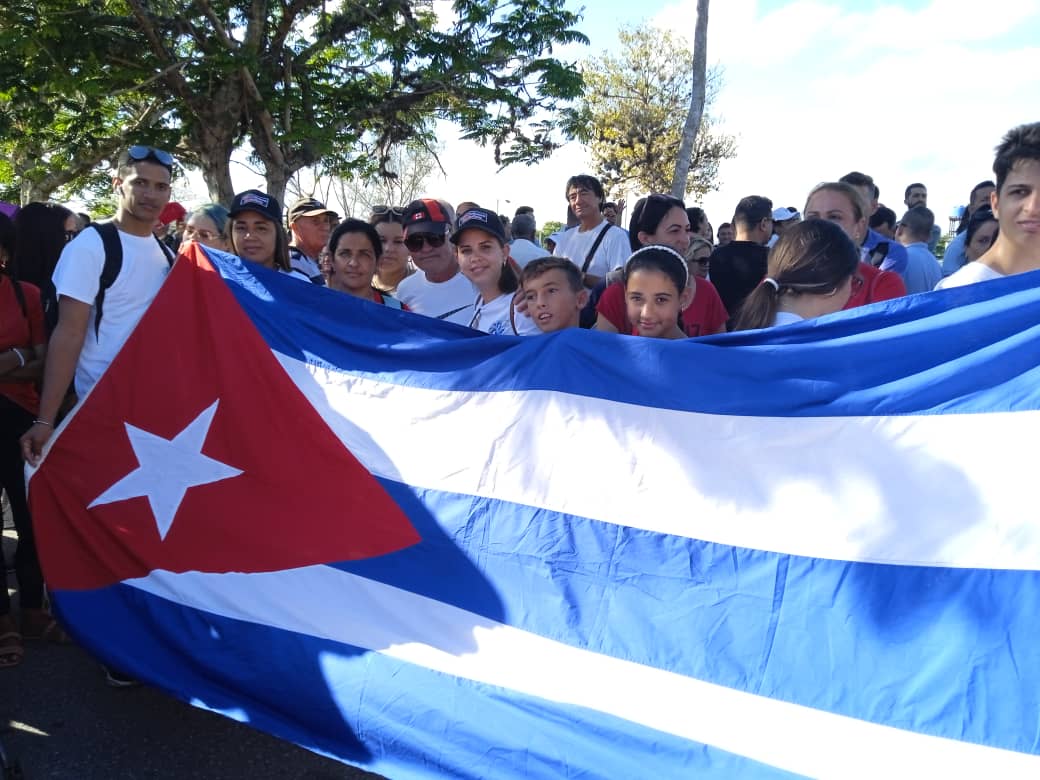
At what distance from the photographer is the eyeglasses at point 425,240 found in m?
4.06

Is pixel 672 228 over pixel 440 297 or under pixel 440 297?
over

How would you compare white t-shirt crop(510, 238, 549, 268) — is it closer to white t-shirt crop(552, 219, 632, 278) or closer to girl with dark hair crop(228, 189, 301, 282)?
white t-shirt crop(552, 219, 632, 278)

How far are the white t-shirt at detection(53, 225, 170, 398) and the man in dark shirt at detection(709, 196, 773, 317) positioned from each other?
2.94 metres

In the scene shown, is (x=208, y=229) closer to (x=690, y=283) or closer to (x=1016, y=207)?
(x=690, y=283)

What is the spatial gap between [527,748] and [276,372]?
167 cm

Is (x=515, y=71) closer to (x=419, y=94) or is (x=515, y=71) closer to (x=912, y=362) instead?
(x=419, y=94)

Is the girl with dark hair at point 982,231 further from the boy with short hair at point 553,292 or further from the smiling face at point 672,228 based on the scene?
the boy with short hair at point 553,292

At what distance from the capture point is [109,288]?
316cm

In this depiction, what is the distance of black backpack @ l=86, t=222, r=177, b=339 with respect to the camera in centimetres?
314

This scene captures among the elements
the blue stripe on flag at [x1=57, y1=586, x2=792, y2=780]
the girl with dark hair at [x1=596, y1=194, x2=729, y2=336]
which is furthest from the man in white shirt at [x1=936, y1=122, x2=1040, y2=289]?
the blue stripe on flag at [x1=57, y1=586, x2=792, y2=780]

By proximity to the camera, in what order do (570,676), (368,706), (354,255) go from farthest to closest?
1. (354,255)
2. (368,706)
3. (570,676)

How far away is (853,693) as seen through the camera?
1.93 meters

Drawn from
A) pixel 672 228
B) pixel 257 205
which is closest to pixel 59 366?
pixel 257 205

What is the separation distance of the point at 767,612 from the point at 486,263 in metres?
1.95
